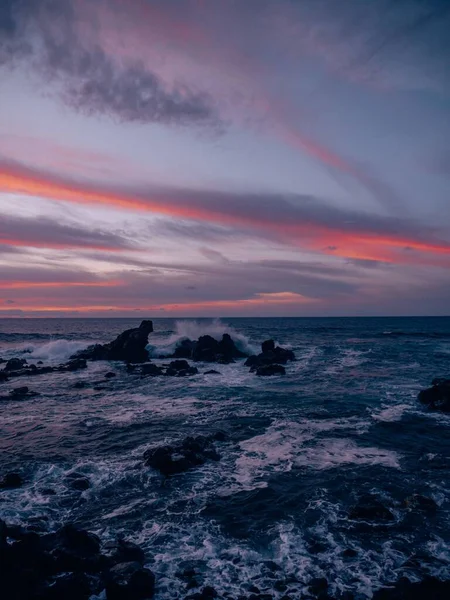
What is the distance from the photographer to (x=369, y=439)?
21.0 meters

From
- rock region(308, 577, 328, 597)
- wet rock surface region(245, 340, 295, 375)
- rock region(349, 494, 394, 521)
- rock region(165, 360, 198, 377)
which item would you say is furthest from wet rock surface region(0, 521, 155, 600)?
wet rock surface region(245, 340, 295, 375)

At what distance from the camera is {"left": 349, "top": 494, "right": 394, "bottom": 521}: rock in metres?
13.0

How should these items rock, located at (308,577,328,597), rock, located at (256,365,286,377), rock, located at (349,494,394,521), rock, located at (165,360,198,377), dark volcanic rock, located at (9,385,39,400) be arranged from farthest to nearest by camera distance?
rock, located at (165,360,198,377) < rock, located at (256,365,286,377) < dark volcanic rock, located at (9,385,39,400) < rock, located at (349,494,394,521) < rock, located at (308,577,328,597)

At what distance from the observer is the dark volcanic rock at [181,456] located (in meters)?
17.1

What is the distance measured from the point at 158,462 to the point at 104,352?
1791 inches

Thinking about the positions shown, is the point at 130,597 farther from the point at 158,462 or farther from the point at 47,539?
the point at 158,462

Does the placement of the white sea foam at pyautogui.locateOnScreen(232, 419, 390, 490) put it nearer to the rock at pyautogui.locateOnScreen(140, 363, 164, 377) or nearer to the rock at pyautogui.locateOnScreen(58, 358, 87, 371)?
the rock at pyautogui.locateOnScreen(140, 363, 164, 377)

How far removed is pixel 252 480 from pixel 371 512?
4917mm

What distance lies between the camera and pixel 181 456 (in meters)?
17.9

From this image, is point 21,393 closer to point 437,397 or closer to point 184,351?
point 184,351

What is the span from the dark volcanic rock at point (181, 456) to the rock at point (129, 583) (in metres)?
6.49

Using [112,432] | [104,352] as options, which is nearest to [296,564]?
[112,432]

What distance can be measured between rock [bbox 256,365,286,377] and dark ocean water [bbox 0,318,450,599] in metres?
9.30

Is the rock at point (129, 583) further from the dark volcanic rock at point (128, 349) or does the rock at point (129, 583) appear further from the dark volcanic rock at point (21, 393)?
the dark volcanic rock at point (128, 349)
